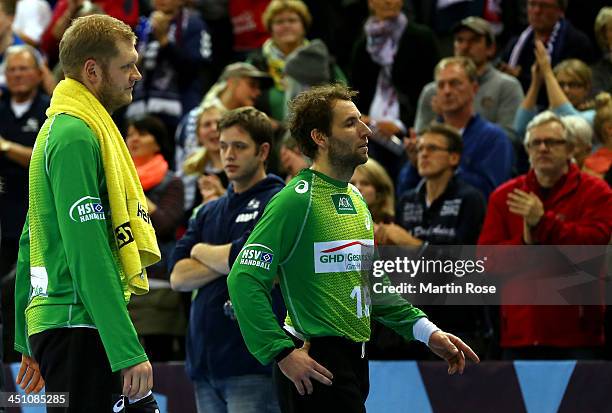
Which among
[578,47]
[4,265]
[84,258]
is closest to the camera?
[84,258]

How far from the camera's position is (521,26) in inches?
439

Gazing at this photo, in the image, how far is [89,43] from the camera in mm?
4238

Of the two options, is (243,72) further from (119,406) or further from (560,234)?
(119,406)

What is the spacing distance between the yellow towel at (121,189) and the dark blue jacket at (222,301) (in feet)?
5.72

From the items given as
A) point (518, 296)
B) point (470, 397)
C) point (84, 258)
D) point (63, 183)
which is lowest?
point (470, 397)

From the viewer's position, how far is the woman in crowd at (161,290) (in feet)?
26.9

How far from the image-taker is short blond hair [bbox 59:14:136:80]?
4242mm

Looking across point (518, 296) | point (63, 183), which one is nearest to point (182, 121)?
point (518, 296)

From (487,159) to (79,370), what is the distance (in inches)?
191

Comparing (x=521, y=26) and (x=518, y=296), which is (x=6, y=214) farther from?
(x=521, y=26)

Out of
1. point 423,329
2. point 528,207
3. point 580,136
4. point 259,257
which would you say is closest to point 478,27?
point 580,136

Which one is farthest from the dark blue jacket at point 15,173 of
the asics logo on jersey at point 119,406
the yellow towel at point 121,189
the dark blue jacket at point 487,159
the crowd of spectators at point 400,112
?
the asics logo on jersey at point 119,406

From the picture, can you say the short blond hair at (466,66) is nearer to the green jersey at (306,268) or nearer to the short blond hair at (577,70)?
the short blond hair at (577,70)

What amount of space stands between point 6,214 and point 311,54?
2846 mm
